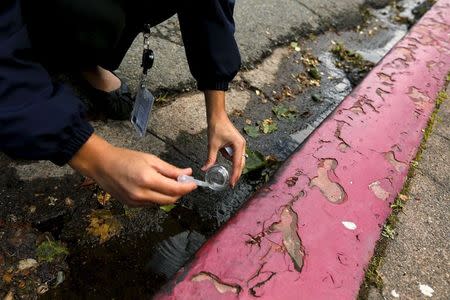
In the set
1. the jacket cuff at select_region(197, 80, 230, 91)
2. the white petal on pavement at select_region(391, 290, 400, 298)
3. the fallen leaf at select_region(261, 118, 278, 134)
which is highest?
the jacket cuff at select_region(197, 80, 230, 91)

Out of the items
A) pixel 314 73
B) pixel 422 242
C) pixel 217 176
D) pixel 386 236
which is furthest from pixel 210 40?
pixel 314 73

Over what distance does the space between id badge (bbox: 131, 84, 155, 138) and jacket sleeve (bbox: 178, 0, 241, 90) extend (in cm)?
19

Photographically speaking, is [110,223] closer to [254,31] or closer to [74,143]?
[74,143]

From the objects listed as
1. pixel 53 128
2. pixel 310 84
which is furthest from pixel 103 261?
pixel 310 84

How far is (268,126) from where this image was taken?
2.00 m

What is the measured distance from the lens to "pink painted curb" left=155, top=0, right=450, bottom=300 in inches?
47.2

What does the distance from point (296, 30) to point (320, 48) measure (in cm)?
20

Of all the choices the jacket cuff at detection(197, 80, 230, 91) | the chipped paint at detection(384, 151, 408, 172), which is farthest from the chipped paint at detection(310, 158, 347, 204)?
the jacket cuff at detection(197, 80, 230, 91)

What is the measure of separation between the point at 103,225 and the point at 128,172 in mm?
576

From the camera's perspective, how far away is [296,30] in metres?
2.79

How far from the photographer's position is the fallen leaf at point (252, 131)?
192cm

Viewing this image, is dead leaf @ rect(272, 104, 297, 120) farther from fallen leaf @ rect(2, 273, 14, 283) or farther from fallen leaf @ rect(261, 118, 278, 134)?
fallen leaf @ rect(2, 273, 14, 283)

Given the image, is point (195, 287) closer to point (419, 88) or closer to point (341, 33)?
point (419, 88)

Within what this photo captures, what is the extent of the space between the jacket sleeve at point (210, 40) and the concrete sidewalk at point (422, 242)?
79 cm
